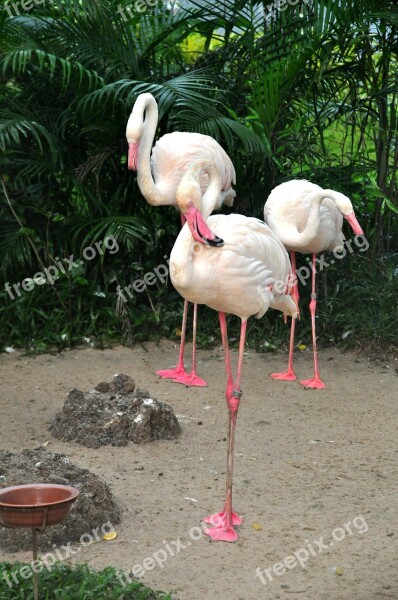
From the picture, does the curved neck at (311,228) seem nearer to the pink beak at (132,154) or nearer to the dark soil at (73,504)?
the pink beak at (132,154)

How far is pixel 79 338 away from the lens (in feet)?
23.6

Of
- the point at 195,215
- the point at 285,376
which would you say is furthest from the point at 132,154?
the point at 195,215

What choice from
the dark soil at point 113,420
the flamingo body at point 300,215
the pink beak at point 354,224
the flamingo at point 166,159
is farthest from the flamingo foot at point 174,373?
the pink beak at point 354,224

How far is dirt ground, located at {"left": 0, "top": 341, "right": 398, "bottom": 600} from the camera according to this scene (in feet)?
12.4

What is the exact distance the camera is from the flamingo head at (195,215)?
409cm

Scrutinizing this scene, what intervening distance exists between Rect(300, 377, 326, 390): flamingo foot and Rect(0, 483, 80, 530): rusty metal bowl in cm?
313

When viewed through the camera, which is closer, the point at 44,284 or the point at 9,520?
the point at 9,520

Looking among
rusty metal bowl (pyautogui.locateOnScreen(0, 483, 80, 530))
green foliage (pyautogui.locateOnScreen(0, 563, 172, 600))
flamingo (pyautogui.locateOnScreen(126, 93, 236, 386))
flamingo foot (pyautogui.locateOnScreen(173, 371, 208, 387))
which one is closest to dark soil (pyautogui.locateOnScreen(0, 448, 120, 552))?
green foliage (pyautogui.locateOnScreen(0, 563, 172, 600))

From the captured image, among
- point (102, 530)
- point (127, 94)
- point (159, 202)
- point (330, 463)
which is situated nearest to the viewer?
point (102, 530)

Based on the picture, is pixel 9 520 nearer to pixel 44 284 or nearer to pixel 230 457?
pixel 230 457

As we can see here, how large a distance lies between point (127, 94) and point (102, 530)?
150 inches

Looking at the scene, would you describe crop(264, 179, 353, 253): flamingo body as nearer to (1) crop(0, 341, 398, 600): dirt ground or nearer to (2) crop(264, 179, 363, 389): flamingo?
(2) crop(264, 179, 363, 389): flamingo

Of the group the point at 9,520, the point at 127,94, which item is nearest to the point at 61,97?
the point at 127,94

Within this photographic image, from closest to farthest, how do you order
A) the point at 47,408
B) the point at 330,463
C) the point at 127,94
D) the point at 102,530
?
the point at 102,530 → the point at 330,463 → the point at 47,408 → the point at 127,94
